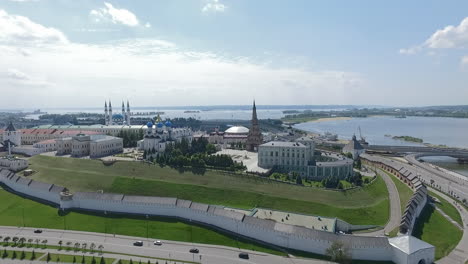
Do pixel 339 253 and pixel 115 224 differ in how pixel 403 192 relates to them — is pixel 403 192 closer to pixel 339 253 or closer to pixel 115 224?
pixel 339 253

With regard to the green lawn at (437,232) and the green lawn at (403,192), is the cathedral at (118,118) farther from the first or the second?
the green lawn at (437,232)

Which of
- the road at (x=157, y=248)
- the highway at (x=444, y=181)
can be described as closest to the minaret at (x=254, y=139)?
the highway at (x=444, y=181)

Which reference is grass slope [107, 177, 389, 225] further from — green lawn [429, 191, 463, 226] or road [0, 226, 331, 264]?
road [0, 226, 331, 264]

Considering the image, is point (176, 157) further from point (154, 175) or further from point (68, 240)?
point (68, 240)

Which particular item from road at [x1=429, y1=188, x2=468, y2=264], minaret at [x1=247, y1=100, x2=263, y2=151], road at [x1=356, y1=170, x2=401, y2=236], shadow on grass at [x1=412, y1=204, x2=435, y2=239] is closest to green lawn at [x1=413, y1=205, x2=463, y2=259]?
shadow on grass at [x1=412, y1=204, x2=435, y2=239]

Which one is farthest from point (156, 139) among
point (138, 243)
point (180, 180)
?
point (138, 243)

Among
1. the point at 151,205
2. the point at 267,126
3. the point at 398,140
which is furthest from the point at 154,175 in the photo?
the point at 267,126
